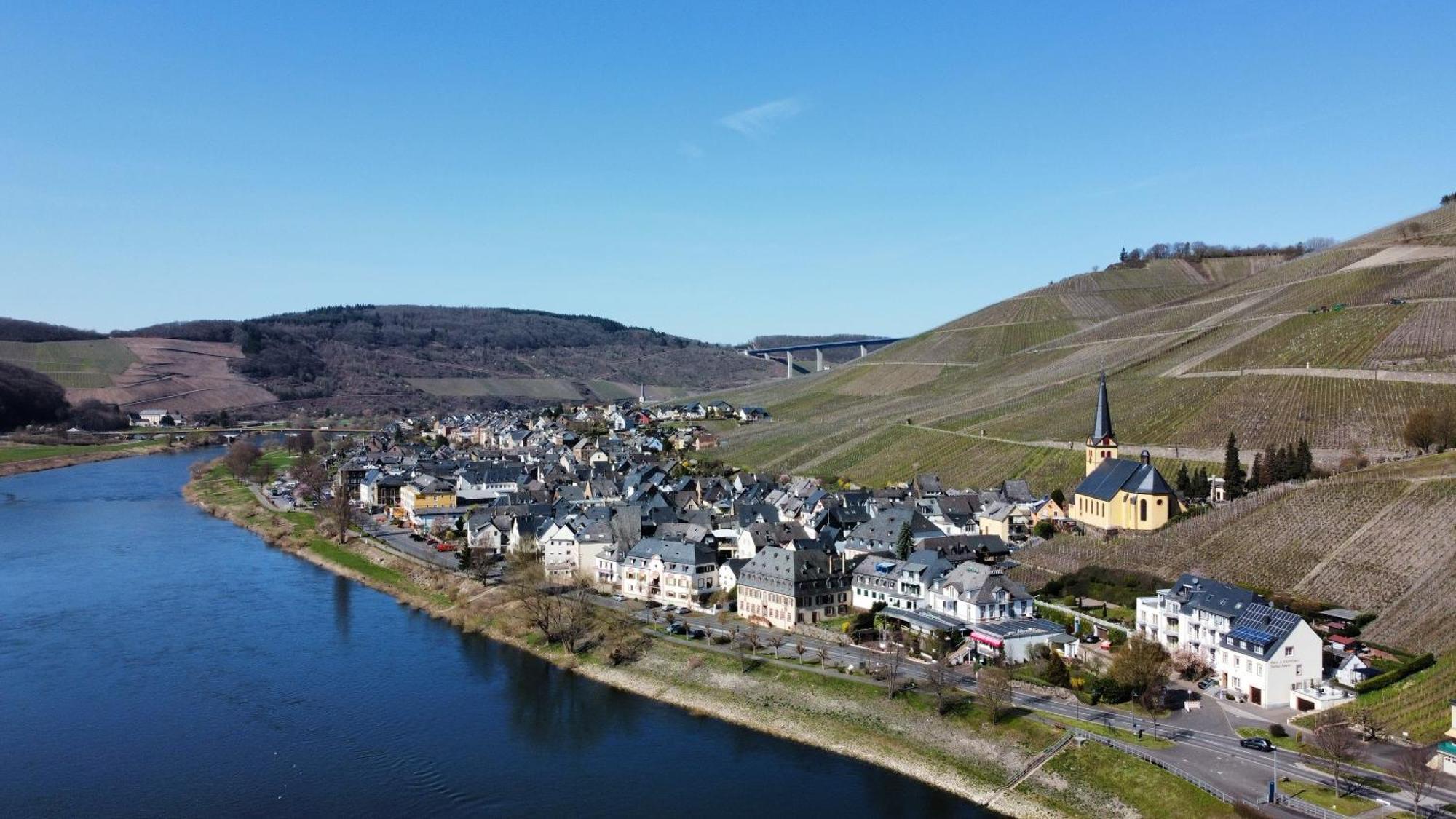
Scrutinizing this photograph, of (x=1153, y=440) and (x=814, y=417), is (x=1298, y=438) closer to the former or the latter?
(x=1153, y=440)

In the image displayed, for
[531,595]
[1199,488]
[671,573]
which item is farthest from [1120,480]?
[531,595]

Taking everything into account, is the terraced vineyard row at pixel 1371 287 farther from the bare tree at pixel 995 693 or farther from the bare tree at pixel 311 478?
the bare tree at pixel 311 478

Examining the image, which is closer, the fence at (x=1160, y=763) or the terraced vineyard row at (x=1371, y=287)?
the fence at (x=1160, y=763)

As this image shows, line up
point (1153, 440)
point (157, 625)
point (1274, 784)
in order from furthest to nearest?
point (1153, 440)
point (157, 625)
point (1274, 784)

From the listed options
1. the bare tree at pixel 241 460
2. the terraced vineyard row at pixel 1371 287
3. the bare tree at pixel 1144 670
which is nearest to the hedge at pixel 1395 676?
the bare tree at pixel 1144 670

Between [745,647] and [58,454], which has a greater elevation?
[58,454]

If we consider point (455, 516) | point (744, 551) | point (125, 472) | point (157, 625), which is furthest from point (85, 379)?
point (744, 551)

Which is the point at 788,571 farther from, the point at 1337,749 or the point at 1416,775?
the point at 1416,775
